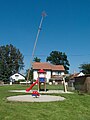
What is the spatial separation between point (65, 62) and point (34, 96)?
10624cm

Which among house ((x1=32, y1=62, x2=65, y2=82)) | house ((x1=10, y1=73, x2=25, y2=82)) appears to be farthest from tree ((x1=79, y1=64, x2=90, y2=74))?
house ((x1=10, y1=73, x2=25, y2=82))

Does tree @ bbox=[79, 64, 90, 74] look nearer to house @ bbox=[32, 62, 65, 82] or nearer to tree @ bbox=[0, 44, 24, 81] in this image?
house @ bbox=[32, 62, 65, 82]

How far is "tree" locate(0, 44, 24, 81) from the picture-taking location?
3607 inches

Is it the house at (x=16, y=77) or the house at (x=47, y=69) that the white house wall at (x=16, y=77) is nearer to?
the house at (x=16, y=77)

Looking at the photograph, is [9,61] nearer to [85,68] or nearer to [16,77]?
[16,77]

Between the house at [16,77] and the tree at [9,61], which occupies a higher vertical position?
the tree at [9,61]

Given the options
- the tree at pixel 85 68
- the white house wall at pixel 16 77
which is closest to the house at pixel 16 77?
the white house wall at pixel 16 77

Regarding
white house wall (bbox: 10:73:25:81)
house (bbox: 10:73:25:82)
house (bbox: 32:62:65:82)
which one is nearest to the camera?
house (bbox: 32:62:65:82)

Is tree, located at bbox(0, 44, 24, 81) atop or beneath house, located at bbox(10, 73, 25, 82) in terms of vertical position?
atop

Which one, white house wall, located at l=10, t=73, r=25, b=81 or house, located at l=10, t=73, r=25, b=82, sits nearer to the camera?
house, located at l=10, t=73, r=25, b=82

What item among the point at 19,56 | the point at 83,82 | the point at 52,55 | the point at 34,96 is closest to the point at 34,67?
the point at 19,56

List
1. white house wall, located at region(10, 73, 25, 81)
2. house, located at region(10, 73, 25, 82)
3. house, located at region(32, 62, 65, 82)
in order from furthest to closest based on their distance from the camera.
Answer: white house wall, located at region(10, 73, 25, 81), house, located at region(10, 73, 25, 82), house, located at region(32, 62, 65, 82)

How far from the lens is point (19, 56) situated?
97.8 meters

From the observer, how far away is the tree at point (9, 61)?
91625mm
